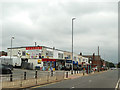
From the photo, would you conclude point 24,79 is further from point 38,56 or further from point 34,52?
point 34,52

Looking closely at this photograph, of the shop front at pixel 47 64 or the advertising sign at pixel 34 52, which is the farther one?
the advertising sign at pixel 34 52

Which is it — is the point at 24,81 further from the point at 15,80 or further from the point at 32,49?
the point at 32,49

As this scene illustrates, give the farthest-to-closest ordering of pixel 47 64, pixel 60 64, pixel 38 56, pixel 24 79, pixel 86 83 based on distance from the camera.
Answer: pixel 60 64, pixel 47 64, pixel 38 56, pixel 86 83, pixel 24 79

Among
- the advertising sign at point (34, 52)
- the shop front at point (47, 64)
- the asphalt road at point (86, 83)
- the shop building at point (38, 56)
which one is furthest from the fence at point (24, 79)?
the advertising sign at point (34, 52)

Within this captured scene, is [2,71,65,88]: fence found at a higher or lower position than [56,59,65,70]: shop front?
higher

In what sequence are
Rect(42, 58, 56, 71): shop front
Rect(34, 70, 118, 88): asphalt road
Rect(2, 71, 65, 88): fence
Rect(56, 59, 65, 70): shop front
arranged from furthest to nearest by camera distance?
Rect(56, 59, 65, 70): shop front, Rect(42, 58, 56, 71): shop front, Rect(34, 70, 118, 88): asphalt road, Rect(2, 71, 65, 88): fence

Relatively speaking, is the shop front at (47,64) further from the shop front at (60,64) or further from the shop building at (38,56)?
the shop front at (60,64)

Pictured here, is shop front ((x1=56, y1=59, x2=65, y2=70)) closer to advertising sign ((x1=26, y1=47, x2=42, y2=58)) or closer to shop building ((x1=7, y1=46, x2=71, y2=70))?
shop building ((x1=7, y1=46, x2=71, y2=70))

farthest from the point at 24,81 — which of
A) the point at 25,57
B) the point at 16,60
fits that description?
the point at 25,57

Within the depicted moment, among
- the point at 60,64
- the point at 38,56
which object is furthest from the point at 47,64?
the point at 60,64

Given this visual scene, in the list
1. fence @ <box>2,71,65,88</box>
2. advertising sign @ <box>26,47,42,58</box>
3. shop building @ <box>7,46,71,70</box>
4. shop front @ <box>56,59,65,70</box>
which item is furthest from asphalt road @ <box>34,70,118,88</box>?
shop front @ <box>56,59,65,70</box>

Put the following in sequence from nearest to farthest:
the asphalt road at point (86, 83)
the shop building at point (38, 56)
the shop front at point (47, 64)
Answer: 1. the asphalt road at point (86, 83)
2. the shop front at point (47, 64)
3. the shop building at point (38, 56)

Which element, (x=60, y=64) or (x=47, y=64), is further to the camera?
(x=60, y=64)

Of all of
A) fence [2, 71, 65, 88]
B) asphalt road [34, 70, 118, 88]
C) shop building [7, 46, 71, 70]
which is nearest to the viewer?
fence [2, 71, 65, 88]
